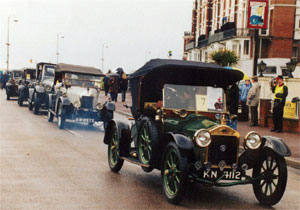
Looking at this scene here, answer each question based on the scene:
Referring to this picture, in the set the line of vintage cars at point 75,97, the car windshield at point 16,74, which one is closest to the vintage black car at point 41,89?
the line of vintage cars at point 75,97

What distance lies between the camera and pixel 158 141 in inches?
293

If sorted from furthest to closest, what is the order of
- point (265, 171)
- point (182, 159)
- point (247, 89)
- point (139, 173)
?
point (247, 89) → point (139, 173) → point (265, 171) → point (182, 159)

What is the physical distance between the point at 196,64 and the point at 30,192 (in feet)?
10.9

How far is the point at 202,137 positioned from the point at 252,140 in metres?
0.78

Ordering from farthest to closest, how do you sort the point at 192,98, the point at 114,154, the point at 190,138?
1. the point at 114,154
2. the point at 192,98
3. the point at 190,138

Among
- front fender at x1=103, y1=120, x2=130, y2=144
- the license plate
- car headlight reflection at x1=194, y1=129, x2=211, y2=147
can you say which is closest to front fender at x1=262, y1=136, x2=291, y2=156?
the license plate

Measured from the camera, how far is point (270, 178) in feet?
22.7

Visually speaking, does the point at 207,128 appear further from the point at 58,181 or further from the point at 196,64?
the point at 58,181

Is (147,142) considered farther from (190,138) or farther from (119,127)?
(119,127)

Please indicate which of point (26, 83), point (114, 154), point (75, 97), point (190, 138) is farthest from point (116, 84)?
point (190, 138)

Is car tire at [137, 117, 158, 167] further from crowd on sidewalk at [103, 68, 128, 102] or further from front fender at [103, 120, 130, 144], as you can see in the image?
crowd on sidewalk at [103, 68, 128, 102]

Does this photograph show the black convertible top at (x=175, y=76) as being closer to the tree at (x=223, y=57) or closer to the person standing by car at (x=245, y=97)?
the person standing by car at (x=245, y=97)

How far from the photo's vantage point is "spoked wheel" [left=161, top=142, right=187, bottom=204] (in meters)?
6.49

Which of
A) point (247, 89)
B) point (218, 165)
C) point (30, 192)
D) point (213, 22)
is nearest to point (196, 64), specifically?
point (218, 165)
